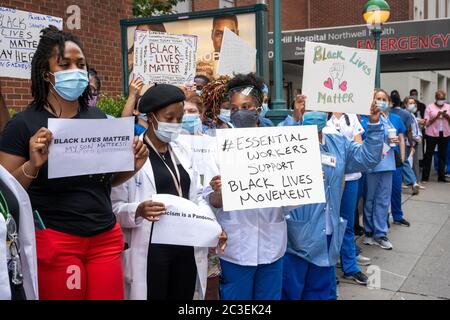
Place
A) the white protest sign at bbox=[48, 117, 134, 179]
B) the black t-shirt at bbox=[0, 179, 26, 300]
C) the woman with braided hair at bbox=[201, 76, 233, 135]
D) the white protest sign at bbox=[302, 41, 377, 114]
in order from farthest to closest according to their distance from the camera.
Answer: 1. the woman with braided hair at bbox=[201, 76, 233, 135]
2. the white protest sign at bbox=[302, 41, 377, 114]
3. the white protest sign at bbox=[48, 117, 134, 179]
4. the black t-shirt at bbox=[0, 179, 26, 300]

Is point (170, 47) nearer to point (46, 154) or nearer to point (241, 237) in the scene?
point (241, 237)

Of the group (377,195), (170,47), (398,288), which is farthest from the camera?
(377,195)

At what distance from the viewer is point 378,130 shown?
377cm

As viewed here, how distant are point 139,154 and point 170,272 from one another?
2.46 feet

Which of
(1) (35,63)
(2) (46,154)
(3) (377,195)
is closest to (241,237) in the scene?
(2) (46,154)

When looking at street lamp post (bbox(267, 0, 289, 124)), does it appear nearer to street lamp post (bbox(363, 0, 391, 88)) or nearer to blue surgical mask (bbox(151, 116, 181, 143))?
blue surgical mask (bbox(151, 116, 181, 143))

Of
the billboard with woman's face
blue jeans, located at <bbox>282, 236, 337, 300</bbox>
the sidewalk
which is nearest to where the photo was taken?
blue jeans, located at <bbox>282, 236, 337, 300</bbox>

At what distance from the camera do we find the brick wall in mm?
7364

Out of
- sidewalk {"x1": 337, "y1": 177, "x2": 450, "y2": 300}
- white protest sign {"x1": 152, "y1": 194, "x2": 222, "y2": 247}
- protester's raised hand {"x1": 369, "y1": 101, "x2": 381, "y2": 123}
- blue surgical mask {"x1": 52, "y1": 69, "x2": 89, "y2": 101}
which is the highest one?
blue surgical mask {"x1": 52, "y1": 69, "x2": 89, "y2": 101}

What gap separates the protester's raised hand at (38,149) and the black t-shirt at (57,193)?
13 centimetres

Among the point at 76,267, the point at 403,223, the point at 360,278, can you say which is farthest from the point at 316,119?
the point at 403,223

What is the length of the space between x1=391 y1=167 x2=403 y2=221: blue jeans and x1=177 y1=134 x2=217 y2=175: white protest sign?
4679 mm

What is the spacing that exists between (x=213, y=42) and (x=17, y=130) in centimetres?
528

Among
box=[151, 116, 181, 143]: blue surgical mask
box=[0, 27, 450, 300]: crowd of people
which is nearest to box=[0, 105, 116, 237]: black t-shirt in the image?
box=[0, 27, 450, 300]: crowd of people
